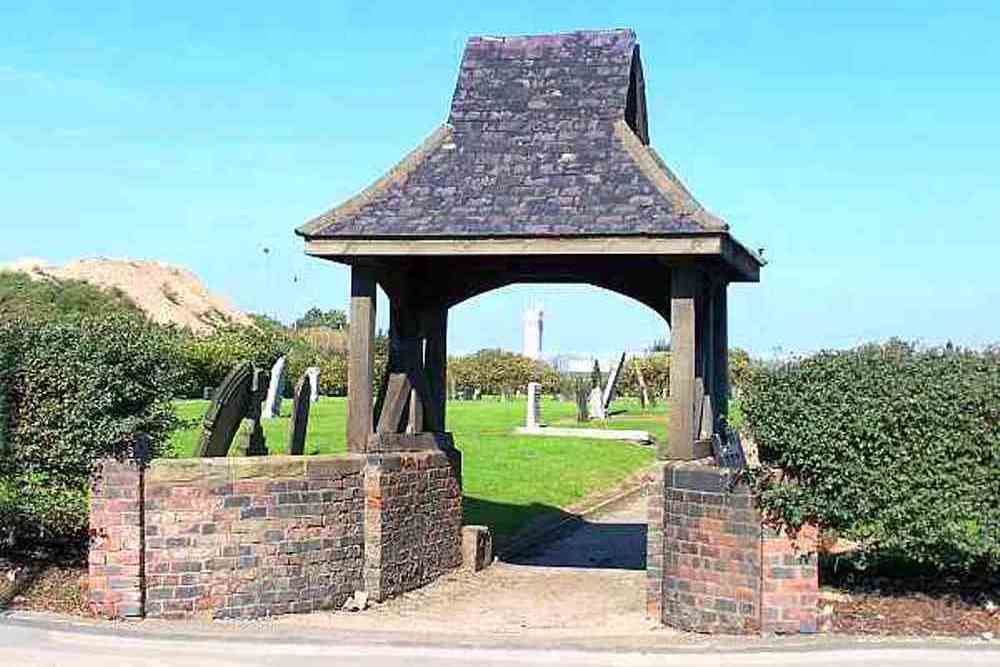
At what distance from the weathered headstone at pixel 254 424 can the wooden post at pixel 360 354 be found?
3.69 ft

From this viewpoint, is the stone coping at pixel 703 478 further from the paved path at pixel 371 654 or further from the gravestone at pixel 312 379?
the gravestone at pixel 312 379

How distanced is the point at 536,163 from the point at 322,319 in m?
111

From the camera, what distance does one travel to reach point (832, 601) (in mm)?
10359

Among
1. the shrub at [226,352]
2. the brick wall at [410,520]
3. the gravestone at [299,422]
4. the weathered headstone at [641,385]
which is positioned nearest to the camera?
the brick wall at [410,520]

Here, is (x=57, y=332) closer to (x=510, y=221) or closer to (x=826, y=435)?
(x=510, y=221)

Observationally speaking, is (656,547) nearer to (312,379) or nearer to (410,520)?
(410,520)

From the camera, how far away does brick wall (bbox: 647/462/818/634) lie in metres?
10.0

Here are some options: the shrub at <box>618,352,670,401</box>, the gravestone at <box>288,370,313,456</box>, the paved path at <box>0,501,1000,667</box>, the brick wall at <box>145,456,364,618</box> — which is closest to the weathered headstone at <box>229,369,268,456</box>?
the gravestone at <box>288,370,313,456</box>

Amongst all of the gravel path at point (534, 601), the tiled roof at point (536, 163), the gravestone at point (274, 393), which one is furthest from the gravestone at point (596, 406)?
the tiled roof at point (536, 163)

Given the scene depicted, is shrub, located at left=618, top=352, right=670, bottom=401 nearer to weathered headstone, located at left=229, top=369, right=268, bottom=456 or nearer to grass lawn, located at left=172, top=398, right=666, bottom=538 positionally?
grass lawn, located at left=172, top=398, right=666, bottom=538

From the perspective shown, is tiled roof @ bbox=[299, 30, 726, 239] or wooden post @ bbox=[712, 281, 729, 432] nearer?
tiled roof @ bbox=[299, 30, 726, 239]

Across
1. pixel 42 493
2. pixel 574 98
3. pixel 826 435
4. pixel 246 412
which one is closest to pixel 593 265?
pixel 574 98

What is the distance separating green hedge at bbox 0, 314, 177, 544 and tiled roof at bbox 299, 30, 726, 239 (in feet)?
7.44

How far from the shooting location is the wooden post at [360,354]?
13172 mm
